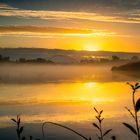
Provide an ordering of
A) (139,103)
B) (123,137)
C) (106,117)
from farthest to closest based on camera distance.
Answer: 1. (106,117)
2. (123,137)
3. (139,103)

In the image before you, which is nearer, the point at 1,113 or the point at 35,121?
the point at 35,121

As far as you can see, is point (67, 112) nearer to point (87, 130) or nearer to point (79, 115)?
point (79, 115)

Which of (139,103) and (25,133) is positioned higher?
(25,133)

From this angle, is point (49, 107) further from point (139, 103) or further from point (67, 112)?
point (139, 103)

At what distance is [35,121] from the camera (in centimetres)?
2127

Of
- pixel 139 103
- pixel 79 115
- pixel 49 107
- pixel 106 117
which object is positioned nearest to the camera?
pixel 139 103

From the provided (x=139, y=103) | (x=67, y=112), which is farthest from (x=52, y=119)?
(x=139, y=103)

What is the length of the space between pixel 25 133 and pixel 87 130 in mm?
2623

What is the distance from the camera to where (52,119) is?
22.5m

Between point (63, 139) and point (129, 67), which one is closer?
point (63, 139)

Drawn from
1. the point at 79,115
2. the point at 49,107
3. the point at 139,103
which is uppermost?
the point at 49,107

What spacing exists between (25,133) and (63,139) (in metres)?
1.97

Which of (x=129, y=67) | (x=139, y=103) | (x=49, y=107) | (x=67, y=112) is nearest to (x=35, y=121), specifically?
(x=67, y=112)

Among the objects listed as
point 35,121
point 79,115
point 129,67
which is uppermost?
point 129,67
